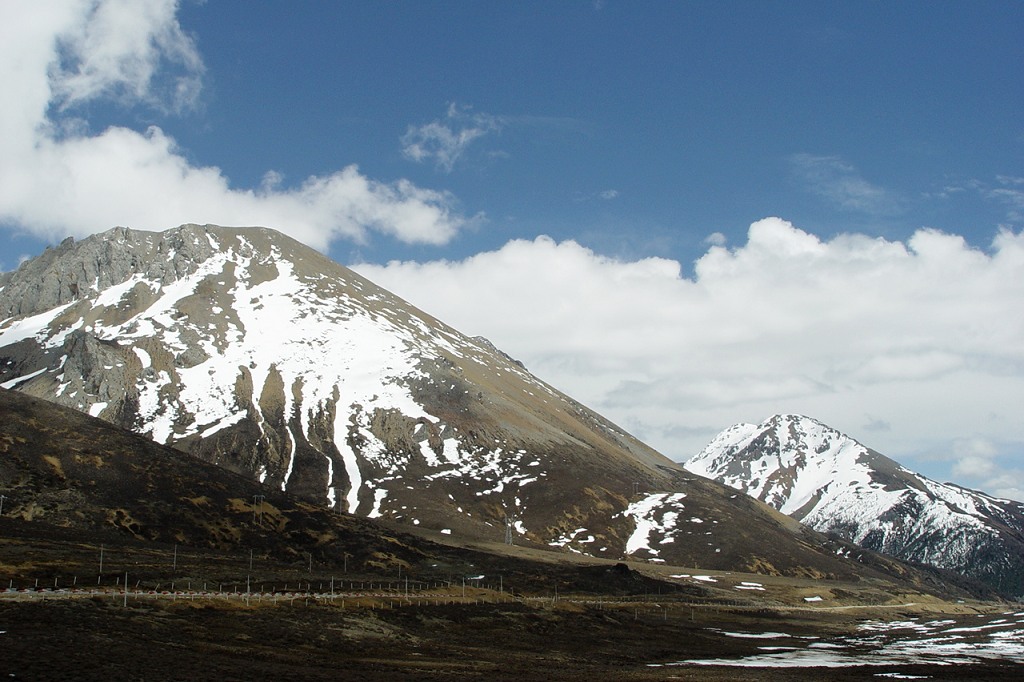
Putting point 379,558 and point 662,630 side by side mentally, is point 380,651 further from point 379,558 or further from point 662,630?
point 379,558

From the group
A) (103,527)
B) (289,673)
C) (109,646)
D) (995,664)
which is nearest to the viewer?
(289,673)

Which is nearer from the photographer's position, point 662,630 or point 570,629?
point 570,629

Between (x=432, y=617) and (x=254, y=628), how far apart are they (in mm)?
24680

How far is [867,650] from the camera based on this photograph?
10144 cm

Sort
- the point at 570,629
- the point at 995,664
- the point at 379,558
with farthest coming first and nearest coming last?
the point at 379,558 → the point at 570,629 → the point at 995,664

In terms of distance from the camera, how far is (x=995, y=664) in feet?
285

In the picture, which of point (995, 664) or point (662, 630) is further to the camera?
point (662, 630)

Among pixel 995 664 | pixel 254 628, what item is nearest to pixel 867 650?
pixel 995 664

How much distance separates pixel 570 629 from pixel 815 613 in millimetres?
92388

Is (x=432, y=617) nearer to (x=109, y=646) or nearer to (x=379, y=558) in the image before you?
(x=109, y=646)

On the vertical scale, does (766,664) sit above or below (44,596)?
below

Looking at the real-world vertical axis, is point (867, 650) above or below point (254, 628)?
below

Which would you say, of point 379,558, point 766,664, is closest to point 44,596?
point 766,664

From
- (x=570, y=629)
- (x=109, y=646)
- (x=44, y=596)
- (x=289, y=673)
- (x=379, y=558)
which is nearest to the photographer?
(x=289, y=673)
